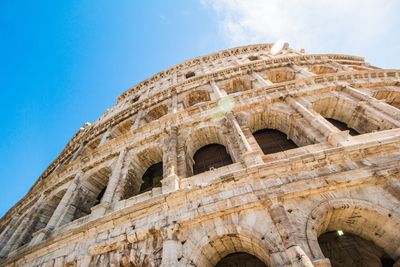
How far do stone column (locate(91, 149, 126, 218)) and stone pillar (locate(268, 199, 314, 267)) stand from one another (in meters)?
4.69

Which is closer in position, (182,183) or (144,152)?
(182,183)

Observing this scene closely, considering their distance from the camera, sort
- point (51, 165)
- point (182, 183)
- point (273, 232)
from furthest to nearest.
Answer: point (51, 165) < point (182, 183) < point (273, 232)

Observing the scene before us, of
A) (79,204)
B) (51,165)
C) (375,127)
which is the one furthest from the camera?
(51,165)

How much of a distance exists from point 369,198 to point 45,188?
12107 mm

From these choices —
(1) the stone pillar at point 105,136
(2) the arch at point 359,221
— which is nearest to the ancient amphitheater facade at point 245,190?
(2) the arch at point 359,221

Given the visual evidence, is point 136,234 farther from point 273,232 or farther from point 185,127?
point 185,127

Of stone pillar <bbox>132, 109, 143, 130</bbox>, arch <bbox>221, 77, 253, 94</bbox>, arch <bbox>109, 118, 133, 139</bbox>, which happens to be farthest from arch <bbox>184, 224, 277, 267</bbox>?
arch <bbox>109, 118, 133, 139</bbox>

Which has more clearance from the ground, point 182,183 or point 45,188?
point 45,188

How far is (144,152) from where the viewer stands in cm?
878

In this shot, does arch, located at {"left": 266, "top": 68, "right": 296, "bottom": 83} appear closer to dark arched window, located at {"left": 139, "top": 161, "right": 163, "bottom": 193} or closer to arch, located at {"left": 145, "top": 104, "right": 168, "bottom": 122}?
arch, located at {"left": 145, "top": 104, "right": 168, "bottom": 122}

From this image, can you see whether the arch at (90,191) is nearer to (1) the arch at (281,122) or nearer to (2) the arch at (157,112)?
(2) the arch at (157,112)

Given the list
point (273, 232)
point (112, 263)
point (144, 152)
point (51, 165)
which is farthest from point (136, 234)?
point (51, 165)

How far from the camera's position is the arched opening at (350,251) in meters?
5.05

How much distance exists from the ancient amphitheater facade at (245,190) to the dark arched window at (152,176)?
4cm
